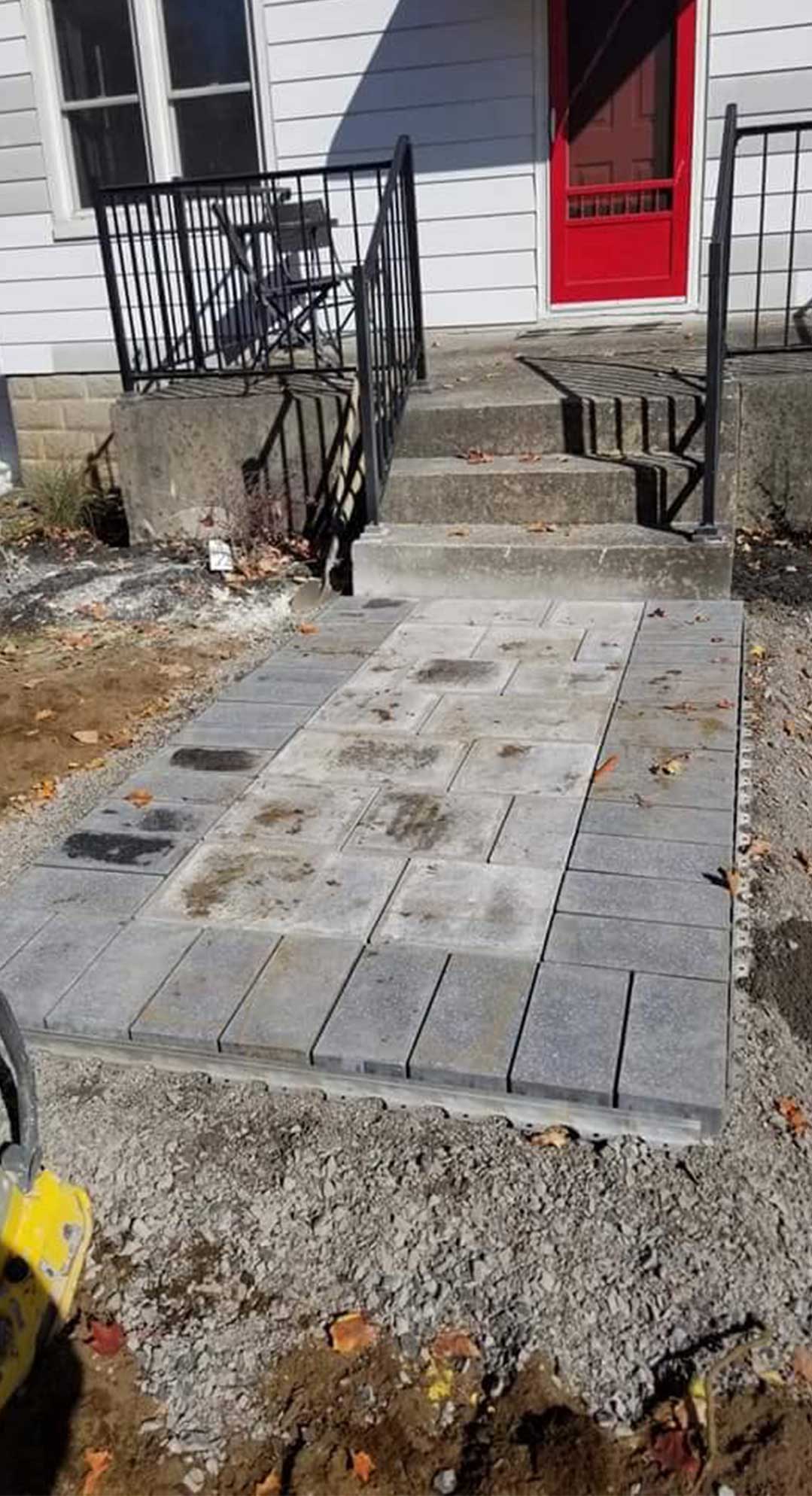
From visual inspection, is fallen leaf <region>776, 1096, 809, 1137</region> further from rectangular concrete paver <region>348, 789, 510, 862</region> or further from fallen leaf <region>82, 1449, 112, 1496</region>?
fallen leaf <region>82, 1449, 112, 1496</region>

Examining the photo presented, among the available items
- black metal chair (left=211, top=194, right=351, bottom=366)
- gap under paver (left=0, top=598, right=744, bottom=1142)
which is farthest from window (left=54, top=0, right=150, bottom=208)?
gap under paver (left=0, top=598, right=744, bottom=1142)

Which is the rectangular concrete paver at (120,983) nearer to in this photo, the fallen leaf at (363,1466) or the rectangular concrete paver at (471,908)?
the rectangular concrete paver at (471,908)

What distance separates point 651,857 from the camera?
2.79 metres

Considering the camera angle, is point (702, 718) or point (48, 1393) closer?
point (48, 1393)

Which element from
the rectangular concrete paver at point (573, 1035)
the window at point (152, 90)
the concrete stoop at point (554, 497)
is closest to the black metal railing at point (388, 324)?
the concrete stoop at point (554, 497)

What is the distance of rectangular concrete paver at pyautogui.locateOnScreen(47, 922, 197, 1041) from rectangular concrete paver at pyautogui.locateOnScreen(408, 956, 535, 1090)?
2.02ft

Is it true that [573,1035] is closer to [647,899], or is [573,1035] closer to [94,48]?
[647,899]

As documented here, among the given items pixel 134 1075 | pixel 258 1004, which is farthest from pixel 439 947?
pixel 134 1075

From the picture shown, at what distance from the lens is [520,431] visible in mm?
5359

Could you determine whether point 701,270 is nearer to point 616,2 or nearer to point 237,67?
point 616,2

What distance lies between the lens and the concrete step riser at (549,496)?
195 inches

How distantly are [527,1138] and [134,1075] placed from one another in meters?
0.80

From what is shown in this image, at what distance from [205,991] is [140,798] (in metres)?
1.04

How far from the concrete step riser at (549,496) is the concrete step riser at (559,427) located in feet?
0.69
